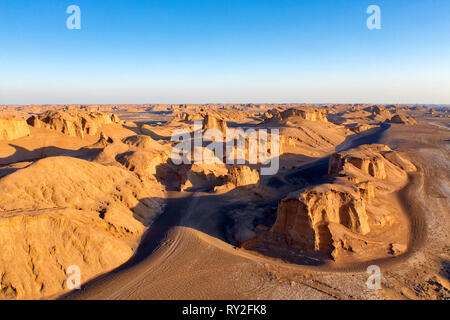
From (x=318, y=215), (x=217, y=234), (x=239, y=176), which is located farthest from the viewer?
(x=239, y=176)

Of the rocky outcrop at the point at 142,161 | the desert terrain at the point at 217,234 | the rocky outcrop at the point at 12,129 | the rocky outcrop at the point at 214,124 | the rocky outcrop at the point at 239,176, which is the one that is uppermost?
the rocky outcrop at the point at 214,124

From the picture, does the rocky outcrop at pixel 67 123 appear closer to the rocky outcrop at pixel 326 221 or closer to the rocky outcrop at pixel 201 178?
the rocky outcrop at pixel 201 178

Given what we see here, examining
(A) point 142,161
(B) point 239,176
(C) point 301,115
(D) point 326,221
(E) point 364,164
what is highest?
(C) point 301,115

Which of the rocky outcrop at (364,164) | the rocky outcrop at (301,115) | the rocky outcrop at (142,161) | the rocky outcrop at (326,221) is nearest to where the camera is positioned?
the rocky outcrop at (326,221)

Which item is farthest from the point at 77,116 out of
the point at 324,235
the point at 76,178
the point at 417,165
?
the point at 417,165

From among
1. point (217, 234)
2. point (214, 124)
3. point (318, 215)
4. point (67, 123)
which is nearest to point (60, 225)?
point (217, 234)

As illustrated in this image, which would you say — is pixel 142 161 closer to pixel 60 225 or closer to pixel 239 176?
pixel 239 176

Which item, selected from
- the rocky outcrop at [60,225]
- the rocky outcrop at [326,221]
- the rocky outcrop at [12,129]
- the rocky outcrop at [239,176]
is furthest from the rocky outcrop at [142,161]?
the rocky outcrop at [12,129]
